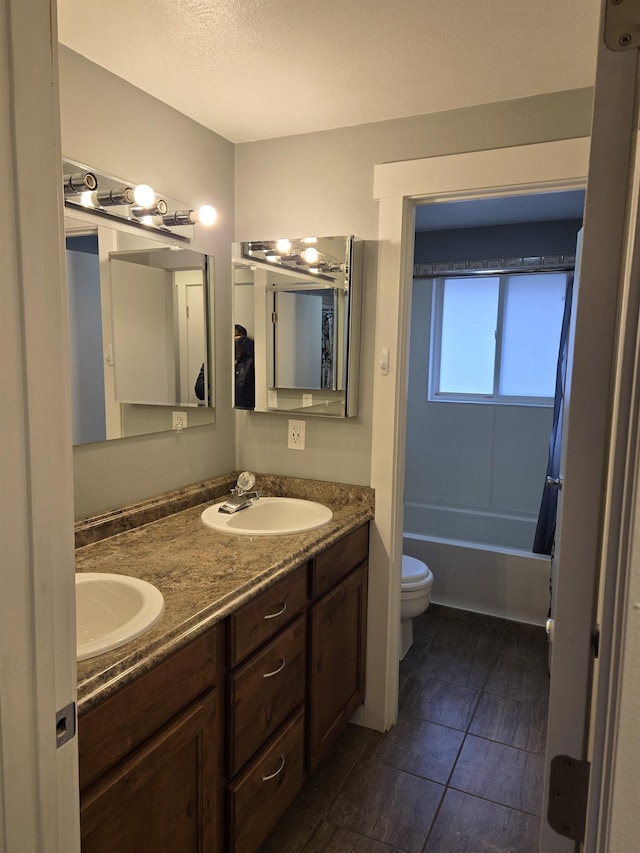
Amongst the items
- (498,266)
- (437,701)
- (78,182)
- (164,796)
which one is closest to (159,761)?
(164,796)

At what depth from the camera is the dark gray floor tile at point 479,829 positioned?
5.72ft

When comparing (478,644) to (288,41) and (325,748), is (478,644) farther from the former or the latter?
(288,41)

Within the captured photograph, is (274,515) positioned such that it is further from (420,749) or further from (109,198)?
(109,198)

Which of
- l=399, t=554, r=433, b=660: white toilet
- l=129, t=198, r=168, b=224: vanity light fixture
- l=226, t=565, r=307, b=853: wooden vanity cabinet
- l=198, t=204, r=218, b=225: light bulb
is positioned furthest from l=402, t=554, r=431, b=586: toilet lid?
l=129, t=198, r=168, b=224: vanity light fixture

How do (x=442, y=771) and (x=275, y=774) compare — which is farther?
(x=442, y=771)

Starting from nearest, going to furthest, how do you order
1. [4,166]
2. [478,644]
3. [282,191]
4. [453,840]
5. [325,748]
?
[4,166] → [453,840] → [325,748] → [282,191] → [478,644]

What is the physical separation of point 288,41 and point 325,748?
2.25 meters

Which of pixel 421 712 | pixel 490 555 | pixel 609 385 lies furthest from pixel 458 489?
pixel 609 385

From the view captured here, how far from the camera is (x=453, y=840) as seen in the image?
5.80 feet

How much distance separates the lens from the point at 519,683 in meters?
2.62

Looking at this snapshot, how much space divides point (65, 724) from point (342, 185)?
6.53 ft

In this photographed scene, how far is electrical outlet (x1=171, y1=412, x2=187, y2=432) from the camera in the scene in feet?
6.97

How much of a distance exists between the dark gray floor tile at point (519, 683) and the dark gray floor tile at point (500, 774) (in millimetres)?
362

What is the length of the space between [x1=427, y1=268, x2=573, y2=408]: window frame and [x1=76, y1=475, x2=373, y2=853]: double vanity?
6.79ft
